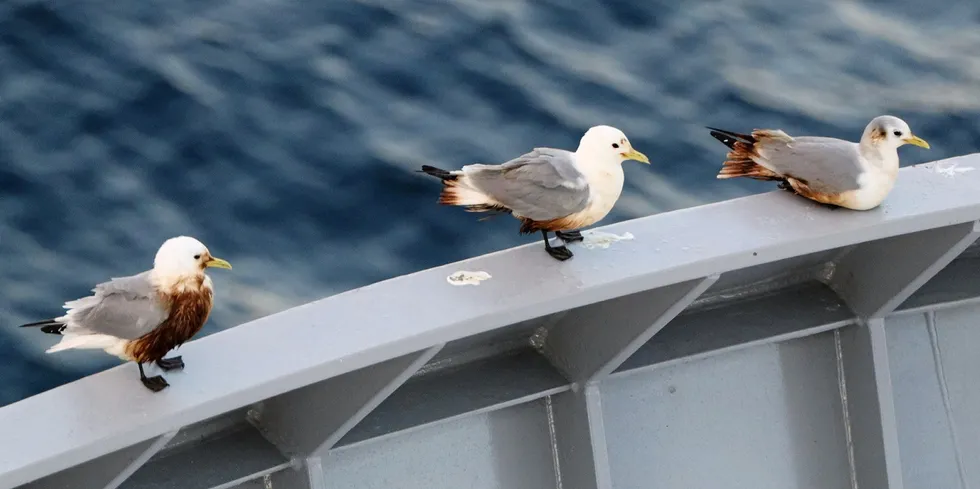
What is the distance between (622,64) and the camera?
30.0ft

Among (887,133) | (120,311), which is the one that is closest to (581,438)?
(887,133)

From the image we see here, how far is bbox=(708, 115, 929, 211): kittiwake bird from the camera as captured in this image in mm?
3959

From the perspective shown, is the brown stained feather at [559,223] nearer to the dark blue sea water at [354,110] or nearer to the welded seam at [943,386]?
the welded seam at [943,386]

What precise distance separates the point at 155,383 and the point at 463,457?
3.69ft

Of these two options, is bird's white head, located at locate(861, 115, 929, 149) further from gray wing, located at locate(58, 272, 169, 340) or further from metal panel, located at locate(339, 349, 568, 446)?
gray wing, located at locate(58, 272, 169, 340)

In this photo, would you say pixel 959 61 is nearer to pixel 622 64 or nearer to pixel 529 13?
pixel 622 64

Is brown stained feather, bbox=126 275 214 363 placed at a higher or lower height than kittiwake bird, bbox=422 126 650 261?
lower

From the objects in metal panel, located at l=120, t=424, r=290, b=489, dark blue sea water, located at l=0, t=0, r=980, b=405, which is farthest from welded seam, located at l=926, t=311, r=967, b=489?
dark blue sea water, located at l=0, t=0, r=980, b=405

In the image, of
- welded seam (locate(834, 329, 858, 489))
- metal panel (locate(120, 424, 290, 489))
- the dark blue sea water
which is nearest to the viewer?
metal panel (locate(120, 424, 290, 489))

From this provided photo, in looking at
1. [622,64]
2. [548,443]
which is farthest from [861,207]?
[622,64]

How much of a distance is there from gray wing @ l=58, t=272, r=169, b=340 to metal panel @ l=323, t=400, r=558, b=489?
33.7 inches

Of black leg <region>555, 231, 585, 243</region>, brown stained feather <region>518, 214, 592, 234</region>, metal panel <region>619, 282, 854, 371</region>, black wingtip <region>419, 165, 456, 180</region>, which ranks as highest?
black wingtip <region>419, 165, 456, 180</region>

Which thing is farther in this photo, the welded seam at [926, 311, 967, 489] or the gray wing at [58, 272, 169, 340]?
the welded seam at [926, 311, 967, 489]

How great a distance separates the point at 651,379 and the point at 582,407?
364 mm
